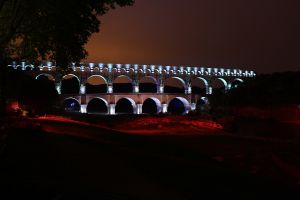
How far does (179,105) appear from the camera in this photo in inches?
5650

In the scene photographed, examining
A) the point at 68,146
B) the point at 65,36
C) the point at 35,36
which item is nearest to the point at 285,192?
the point at 68,146

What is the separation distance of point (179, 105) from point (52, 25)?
12817cm

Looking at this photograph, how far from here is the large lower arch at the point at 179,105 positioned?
13839 cm

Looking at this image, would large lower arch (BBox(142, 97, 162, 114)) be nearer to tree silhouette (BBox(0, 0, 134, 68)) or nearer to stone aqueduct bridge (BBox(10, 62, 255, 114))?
stone aqueduct bridge (BBox(10, 62, 255, 114))

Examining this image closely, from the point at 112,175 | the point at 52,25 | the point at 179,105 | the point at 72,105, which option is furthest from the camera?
the point at 179,105

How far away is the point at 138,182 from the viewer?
1129 cm

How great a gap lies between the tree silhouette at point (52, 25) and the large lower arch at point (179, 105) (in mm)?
119993

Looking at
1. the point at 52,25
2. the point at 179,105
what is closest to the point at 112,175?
the point at 52,25

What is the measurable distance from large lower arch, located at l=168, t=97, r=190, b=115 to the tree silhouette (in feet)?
394

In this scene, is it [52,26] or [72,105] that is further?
[72,105]

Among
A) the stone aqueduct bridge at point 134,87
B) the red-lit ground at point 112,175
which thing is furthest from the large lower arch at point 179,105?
the red-lit ground at point 112,175

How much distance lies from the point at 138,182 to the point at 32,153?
14.2ft

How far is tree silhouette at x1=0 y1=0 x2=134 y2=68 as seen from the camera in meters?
15.4

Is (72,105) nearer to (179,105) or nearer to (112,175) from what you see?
(179,105)
